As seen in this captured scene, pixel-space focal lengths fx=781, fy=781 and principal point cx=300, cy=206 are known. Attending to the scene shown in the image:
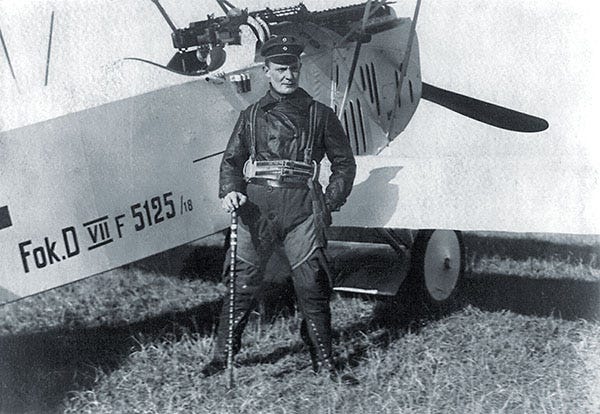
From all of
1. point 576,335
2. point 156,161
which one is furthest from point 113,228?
point 576,335

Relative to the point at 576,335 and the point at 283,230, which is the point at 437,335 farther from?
the point at 283,230

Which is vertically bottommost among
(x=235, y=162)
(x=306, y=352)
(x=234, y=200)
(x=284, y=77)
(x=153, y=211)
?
(x=306, y=352)

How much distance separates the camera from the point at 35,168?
3781 mm

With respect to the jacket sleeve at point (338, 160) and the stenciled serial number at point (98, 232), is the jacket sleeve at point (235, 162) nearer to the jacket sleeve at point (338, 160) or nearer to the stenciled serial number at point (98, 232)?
the jacket sleeve at point (338, 160)

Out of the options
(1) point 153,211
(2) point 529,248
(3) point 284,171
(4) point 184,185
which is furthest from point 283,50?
(2) point 529,248

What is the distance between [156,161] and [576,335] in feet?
8.85

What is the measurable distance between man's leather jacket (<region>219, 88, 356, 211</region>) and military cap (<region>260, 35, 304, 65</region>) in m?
0.16

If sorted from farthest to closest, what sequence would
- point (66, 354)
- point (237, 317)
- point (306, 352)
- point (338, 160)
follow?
point (66, 354) < point (306, 352) < point (237, 317) < point (338, 160)

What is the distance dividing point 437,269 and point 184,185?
2.13m

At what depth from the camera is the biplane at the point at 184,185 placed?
377 cm

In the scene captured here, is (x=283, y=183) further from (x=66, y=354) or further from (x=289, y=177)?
(x=66, y=354)

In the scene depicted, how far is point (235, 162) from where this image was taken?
3848 mm

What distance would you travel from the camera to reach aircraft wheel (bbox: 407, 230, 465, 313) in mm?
5379

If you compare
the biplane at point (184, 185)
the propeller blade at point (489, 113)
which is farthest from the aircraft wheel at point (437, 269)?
the propeller blade at point (489, 113)
